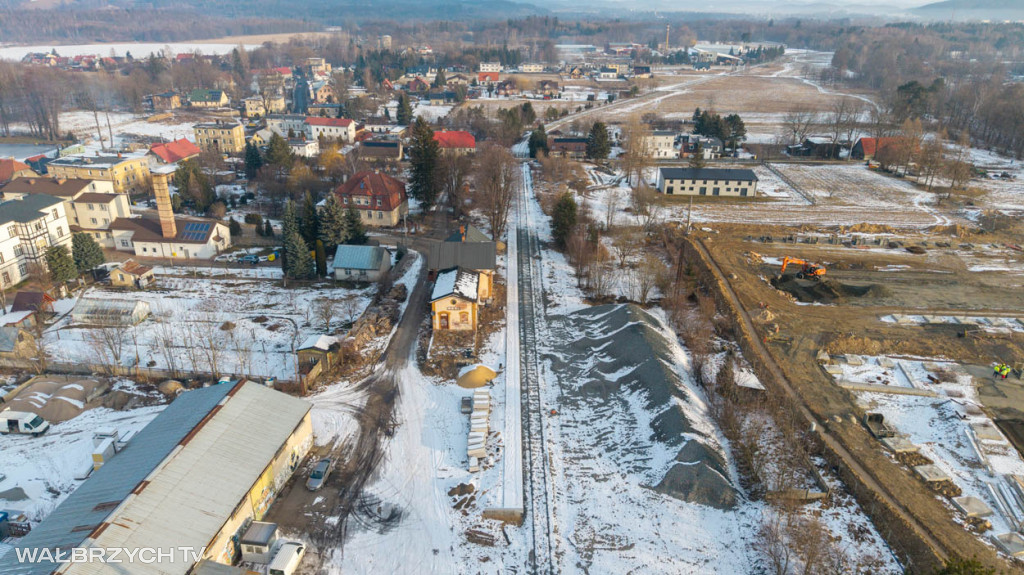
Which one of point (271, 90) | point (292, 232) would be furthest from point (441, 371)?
point (271, 90)

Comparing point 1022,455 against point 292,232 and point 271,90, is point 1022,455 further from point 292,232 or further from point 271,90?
point 271,90

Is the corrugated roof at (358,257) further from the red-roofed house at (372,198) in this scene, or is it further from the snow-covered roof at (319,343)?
the red-roofed house at (372,198)

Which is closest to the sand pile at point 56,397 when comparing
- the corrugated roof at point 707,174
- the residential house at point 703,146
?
the corrugated roof at point 707,174

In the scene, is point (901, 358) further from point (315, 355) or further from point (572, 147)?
point (572, 147)

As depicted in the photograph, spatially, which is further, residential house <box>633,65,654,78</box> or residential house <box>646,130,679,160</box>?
residential house <box>633,65,654,78</box>

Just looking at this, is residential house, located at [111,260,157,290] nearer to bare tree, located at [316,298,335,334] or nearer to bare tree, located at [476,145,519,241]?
bare tree, located at [316,298,335,334]

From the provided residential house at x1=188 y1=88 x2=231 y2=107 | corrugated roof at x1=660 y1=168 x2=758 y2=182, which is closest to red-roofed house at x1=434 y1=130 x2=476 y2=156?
corrugated roof at x1=660 y1=168 x2=758 y2=182
